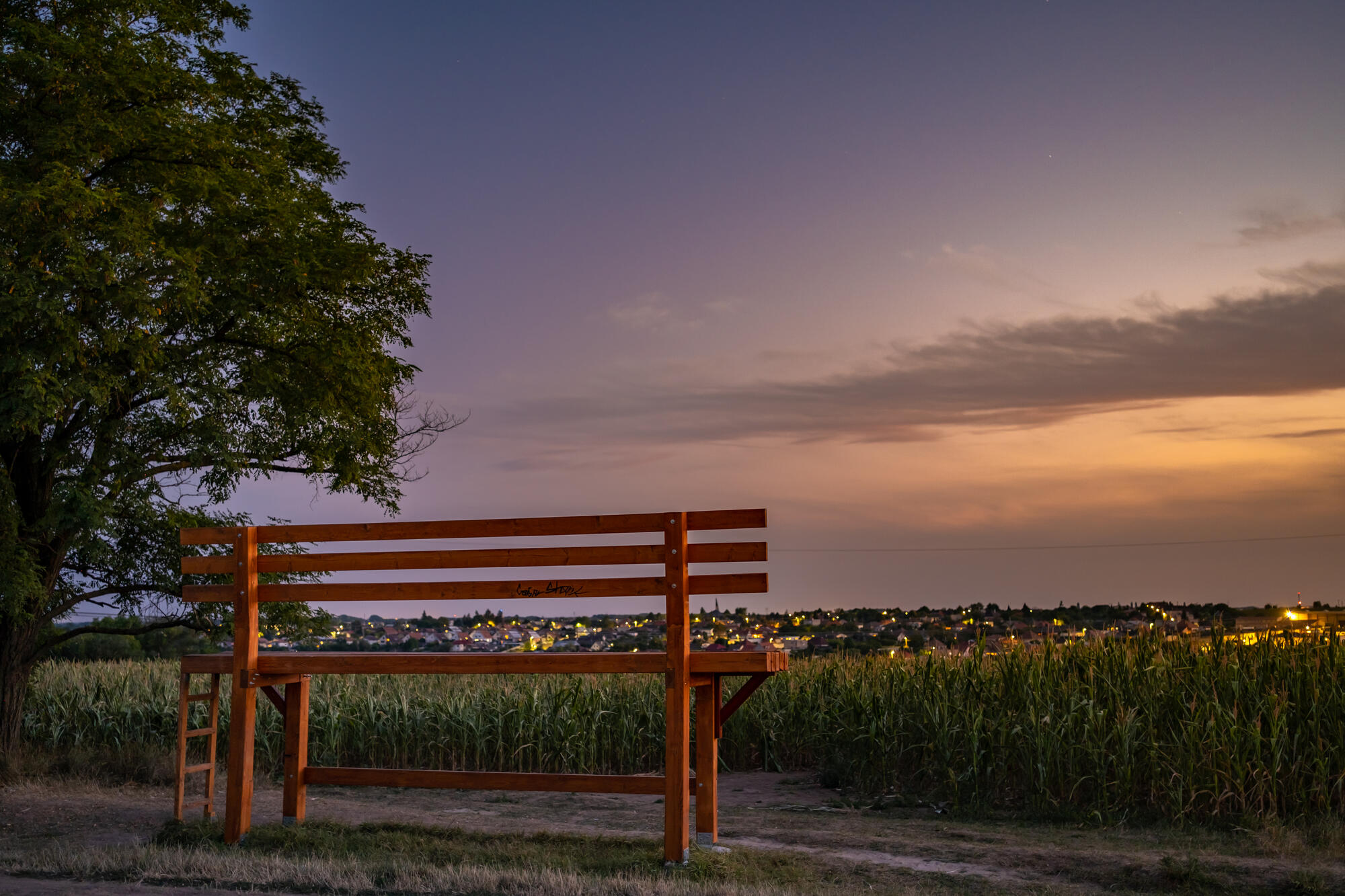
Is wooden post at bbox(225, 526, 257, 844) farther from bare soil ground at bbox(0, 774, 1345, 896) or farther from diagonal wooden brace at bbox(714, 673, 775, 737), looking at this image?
diagonal wooden brace at bbox(714, 673, 775, 737)

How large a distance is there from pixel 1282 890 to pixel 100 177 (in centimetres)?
1576

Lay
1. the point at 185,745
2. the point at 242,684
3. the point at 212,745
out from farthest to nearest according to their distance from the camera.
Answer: the point at 212,745 < the point at 185,745 < the point at 242,684

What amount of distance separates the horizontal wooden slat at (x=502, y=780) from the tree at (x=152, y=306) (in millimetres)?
5881

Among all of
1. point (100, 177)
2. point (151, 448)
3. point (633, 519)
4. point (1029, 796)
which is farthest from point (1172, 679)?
point (100, 177)

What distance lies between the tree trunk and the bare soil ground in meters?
2.15

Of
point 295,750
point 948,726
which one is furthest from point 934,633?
point 295,750

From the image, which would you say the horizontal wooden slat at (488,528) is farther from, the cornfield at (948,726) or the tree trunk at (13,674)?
the tree trunk at (13,674)

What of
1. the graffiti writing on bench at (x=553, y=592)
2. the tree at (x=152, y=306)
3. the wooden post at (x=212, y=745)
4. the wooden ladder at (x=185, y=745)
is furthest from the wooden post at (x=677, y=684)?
the tree at (x=152, y=306)

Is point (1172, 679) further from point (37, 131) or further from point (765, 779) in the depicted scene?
point (37, 131)

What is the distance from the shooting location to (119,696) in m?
17.9

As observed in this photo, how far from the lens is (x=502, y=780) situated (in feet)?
30.4

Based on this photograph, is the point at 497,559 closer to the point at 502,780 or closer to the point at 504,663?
the point at 504,663

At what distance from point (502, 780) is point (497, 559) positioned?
1898 mm

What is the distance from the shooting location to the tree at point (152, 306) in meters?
13.1
